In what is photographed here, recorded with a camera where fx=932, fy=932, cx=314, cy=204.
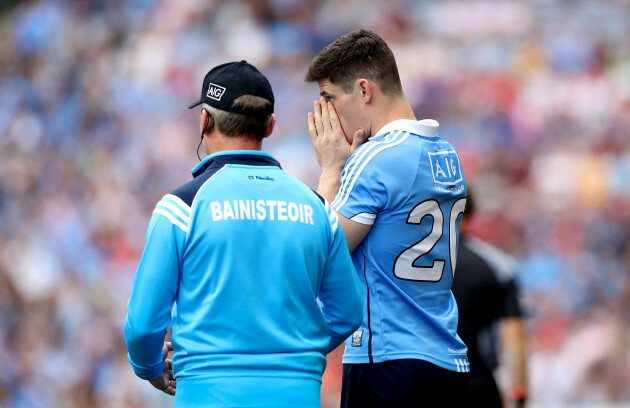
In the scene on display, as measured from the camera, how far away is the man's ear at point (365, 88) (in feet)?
12.1

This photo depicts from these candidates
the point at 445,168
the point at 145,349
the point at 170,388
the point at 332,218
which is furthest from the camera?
the point at 445,168

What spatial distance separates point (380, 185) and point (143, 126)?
10.00m

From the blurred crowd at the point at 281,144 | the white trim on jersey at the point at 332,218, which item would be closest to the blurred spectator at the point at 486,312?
the white trim on jersey at the point at 332,218

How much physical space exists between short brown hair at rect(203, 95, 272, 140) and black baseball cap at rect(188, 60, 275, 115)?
0.04ft

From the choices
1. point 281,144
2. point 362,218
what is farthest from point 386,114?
point 281,144

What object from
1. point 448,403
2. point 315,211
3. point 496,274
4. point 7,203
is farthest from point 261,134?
point 7,203

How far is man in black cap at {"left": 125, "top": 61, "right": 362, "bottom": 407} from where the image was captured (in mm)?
2975

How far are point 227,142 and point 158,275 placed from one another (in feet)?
1.81

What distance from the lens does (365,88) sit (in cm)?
369

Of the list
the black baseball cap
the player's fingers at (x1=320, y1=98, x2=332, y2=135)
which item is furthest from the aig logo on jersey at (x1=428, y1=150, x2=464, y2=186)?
the black baseball cap

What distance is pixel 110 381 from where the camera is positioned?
1120 centimetres

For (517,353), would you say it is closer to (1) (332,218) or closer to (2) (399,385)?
(2) (399,385)

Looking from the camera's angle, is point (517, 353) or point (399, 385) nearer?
point (399, 385)

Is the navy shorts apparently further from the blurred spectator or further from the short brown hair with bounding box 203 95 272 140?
the blurred spectator
